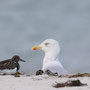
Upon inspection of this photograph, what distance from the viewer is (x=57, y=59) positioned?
18484 millimetres

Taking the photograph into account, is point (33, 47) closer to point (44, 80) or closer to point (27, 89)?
point (44, 80)

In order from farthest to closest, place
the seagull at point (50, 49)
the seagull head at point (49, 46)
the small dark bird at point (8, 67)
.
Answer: the seagull head at point (49, 46), the seagull at point (50, 49), the small dark bird at point (8, 67)

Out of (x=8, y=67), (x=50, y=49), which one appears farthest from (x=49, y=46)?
(x=8, y=67)

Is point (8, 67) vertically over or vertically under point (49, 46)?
under

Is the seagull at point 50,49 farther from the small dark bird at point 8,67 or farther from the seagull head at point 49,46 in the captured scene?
the small dark bird at point 8,67

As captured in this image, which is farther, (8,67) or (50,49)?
(50,49)

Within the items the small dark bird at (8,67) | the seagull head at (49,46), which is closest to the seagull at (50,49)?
the seagull head at (49,46)

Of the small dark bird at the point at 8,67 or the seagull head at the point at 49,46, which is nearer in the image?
the small dark bird at the point at 8,67

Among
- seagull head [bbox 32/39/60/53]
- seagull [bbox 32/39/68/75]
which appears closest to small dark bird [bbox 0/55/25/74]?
seagull [bbox 32/39/68/75]

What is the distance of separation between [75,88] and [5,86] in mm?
1817

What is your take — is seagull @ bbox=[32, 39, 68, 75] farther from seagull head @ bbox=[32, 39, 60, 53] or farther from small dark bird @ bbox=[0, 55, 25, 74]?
small dark bird @ bbox=[0, 55, 25, 74]

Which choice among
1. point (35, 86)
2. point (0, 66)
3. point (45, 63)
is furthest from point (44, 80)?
point (45, 63)

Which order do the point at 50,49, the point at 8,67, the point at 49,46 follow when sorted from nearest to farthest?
the point at 8,67 → the point at 49,46 → the point at 50,49

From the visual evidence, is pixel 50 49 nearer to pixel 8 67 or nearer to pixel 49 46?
pixel 49 46
